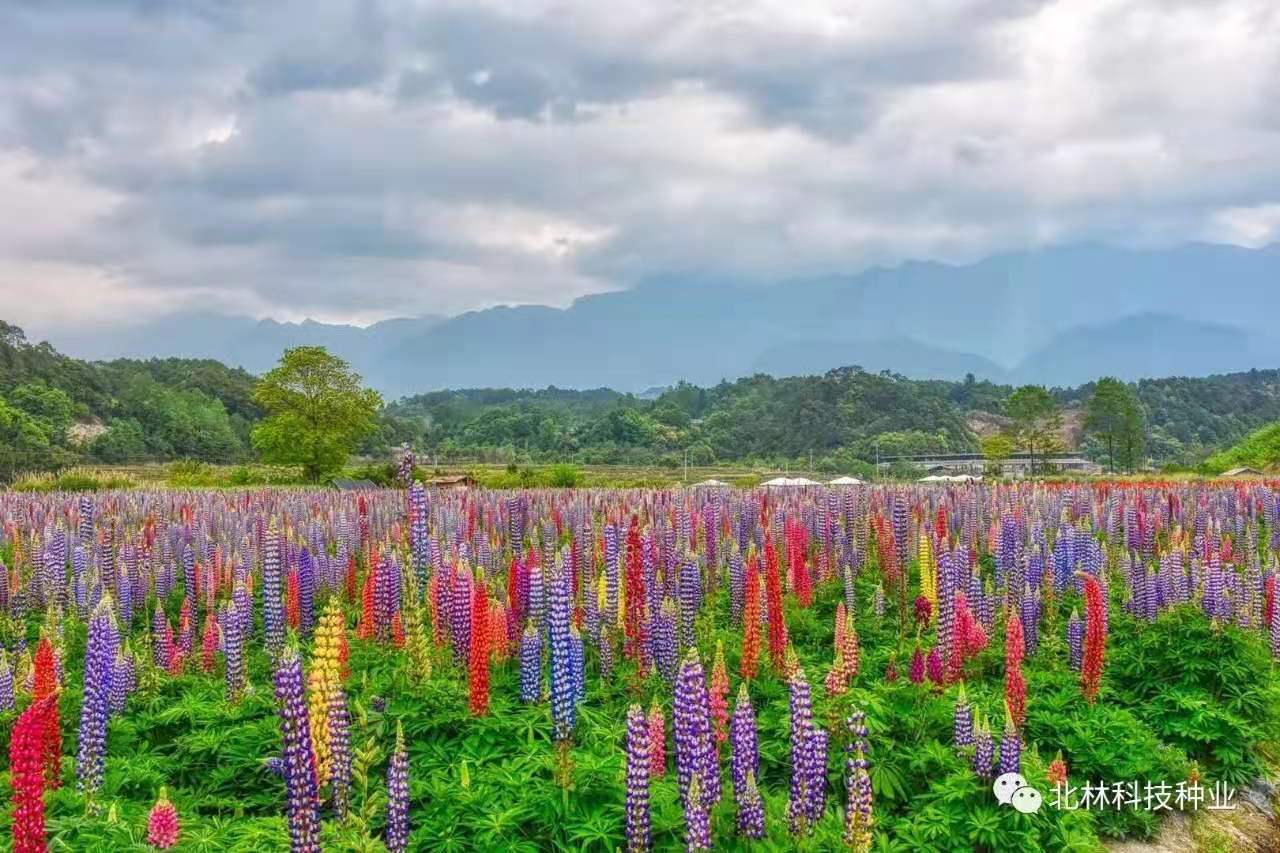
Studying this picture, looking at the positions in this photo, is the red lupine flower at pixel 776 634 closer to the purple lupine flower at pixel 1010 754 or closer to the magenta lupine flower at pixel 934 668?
the magenta lupine flower at pixel 934 668

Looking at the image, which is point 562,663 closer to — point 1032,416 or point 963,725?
point 963,725

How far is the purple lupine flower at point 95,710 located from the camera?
684 cm

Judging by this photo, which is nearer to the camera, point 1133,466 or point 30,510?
point 30,510

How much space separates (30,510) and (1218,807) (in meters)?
25.8

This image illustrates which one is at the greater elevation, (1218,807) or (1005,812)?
(1005,812)

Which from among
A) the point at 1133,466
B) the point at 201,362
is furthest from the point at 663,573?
the point at 201,362

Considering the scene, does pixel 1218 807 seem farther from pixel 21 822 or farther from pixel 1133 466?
pixel 1133 466

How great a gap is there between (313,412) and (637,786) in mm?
55201

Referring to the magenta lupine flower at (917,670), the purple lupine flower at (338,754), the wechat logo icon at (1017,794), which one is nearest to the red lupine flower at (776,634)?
the magenta lupine flower at (917,670)

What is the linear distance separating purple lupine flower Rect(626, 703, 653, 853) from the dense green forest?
73.6 m

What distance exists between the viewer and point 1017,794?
6.50m

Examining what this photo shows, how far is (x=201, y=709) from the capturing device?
8703mm

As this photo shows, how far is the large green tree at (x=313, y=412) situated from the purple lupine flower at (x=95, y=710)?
4874 cm

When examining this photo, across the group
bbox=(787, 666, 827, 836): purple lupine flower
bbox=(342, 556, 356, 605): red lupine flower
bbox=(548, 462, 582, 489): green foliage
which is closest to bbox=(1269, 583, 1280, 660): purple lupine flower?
bbox=(787, 666, 827, 836): purple lupine flower
